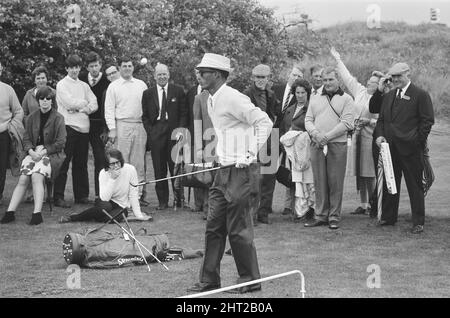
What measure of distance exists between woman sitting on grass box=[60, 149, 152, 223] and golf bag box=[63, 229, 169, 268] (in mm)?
2207

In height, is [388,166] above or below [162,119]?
below

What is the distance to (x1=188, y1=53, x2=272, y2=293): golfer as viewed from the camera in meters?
8.98

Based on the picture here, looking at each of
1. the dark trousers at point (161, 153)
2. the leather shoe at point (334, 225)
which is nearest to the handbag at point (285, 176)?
the leather shoe at point (334, 225)

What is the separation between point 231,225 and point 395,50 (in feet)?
70.7

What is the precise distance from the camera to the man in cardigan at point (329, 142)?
42.5 ft

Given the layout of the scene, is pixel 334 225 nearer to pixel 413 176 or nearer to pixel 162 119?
pixel 413 176

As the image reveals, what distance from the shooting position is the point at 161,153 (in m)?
14.5

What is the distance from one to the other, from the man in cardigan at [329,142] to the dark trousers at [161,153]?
238 centimetres

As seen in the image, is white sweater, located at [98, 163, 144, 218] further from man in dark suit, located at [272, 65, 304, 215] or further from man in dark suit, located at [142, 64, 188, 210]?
man in dark suit, located at [272, 65, 304, 215]

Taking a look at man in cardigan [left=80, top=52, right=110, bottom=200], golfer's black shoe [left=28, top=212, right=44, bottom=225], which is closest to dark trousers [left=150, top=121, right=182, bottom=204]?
man in cardigan [left=80, top=52, right=110, bottom=200]

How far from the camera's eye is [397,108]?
12656 millimetres

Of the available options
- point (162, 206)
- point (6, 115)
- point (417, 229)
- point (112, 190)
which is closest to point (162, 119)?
point (162, 206)

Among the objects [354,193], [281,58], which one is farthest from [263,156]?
[281,58]

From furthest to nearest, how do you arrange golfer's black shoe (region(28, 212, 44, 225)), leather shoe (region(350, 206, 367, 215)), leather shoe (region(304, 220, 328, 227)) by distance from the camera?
leather shoe (region(350, 206, 367, 215))
leather shoe (region(304, 220, 328, 227))
golfer's black shoe (region(28, 212, 44, 225))
